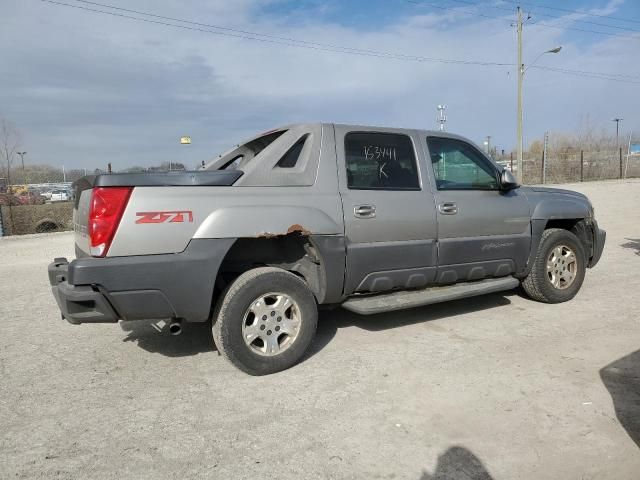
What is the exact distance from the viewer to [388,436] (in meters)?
2.83

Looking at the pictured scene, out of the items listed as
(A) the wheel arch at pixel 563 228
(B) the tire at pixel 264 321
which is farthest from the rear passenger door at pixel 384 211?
(A) the wheel arch at pixel 563 228

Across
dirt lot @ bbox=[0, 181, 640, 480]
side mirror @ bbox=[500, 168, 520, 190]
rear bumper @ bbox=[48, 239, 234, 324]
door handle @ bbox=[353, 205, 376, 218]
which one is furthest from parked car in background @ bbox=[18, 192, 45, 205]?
side mirror @ bbox=[500, 168, 520, 190]

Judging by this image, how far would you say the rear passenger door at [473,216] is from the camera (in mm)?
4527

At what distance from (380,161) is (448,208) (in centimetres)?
79

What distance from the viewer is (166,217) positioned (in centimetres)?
329

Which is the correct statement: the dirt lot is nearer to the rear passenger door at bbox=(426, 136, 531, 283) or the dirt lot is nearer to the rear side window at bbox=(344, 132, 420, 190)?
the rear passenger door at bbox=(426, 136, 531, 283)

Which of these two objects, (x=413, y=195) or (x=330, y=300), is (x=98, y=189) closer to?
(x=330, y=300)

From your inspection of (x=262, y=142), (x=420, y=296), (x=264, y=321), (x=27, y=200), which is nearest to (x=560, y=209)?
(x=420, y=296)

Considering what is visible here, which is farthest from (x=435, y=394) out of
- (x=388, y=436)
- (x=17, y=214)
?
(x=17, y=214)

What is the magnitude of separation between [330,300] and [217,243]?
1125 mm

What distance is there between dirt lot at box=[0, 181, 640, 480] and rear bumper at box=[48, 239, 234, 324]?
0.60 m

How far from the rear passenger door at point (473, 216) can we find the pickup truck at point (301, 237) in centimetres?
1

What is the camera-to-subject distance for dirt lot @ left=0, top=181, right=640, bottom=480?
8.50ft

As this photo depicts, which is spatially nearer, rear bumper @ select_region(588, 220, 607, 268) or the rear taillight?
the rear taillight
